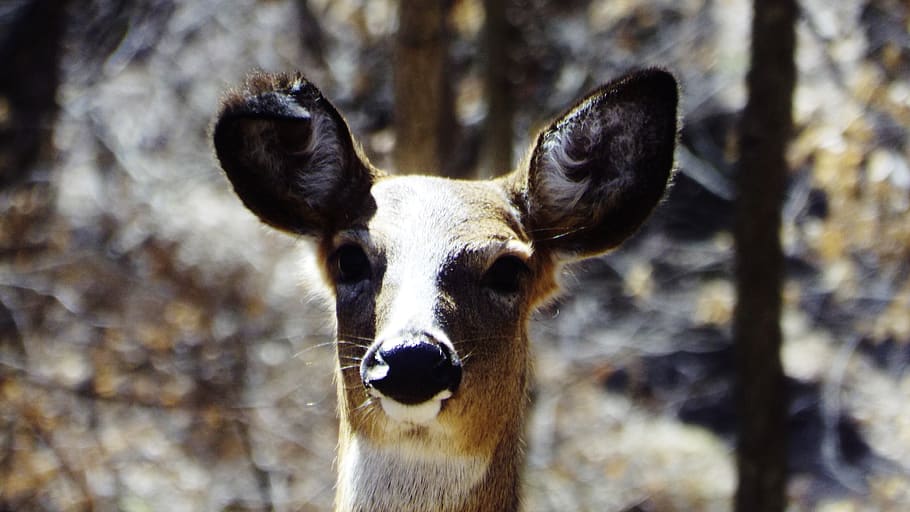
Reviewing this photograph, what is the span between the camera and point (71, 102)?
29.0ft

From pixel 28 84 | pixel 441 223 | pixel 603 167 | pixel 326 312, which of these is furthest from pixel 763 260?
pixel 28 84

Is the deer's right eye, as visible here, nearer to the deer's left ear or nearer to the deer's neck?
the deer's neck

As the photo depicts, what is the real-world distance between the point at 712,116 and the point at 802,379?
2168mm

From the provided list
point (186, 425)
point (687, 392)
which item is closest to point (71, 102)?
point (186, 425)

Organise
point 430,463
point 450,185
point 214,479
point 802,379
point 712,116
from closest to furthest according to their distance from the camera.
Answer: point 430,463 < point 450,185 < point 214,479 < point 802,379 < point 712,116

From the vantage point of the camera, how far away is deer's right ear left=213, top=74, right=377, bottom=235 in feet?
12.5

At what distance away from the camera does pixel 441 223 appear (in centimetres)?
361

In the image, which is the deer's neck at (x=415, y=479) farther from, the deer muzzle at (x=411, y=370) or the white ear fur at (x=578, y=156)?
the white ear fur at (x=578, y=156)

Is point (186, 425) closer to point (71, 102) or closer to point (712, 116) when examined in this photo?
point (71, 102)

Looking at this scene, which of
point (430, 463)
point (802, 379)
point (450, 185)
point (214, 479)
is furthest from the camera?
point (802, 379)

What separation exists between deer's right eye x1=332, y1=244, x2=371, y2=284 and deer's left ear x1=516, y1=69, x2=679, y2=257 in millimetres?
663

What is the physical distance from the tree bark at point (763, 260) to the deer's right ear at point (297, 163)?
249cm

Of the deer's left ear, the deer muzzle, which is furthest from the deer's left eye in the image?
the deer muzzle

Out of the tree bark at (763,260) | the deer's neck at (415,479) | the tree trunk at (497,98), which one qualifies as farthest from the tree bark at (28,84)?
the deer's neck at (415,479)
